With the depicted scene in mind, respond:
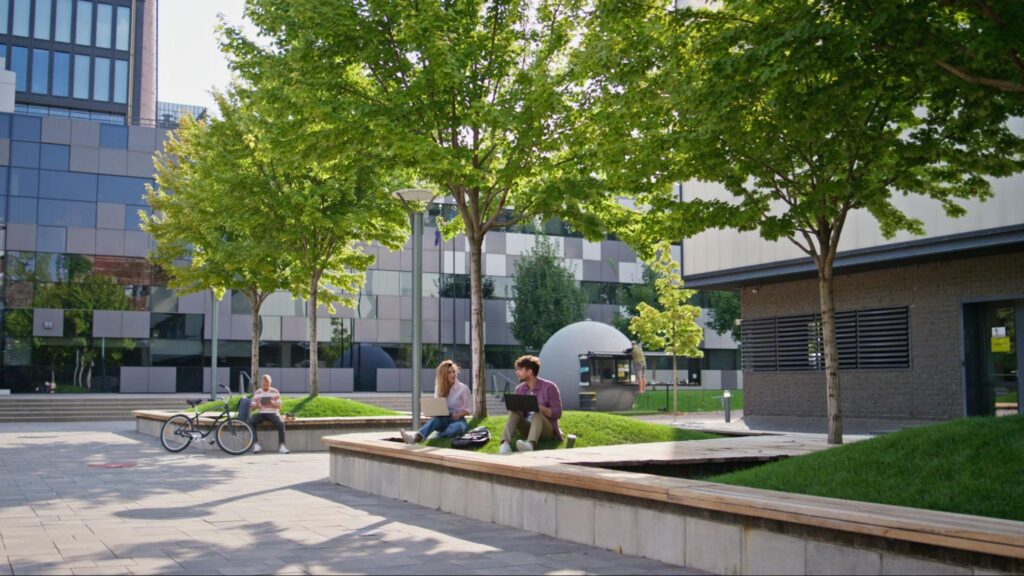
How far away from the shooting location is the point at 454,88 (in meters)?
14.5

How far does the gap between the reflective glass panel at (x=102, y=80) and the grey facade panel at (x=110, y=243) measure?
1779 centimetres

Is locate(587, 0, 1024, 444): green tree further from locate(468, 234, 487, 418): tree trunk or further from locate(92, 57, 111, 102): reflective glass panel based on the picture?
locate(92, 57, 111, 102): reflective glass panel

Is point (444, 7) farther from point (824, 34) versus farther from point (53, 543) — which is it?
point (53, 543)

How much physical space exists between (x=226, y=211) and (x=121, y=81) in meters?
40.8

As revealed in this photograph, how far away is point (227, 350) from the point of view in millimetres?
46719

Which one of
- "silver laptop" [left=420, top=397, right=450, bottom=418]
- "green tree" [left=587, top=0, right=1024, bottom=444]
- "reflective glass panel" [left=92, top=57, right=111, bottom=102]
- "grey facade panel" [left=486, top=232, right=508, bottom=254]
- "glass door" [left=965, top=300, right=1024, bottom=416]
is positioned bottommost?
"silver laptop" [left=420, top=397, right=450, bottom=418]

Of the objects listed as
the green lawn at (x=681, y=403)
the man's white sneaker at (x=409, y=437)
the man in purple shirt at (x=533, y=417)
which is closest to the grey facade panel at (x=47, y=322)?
the green lawn at (x=681, y=403)

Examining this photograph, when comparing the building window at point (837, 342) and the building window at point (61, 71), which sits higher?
the building window at point (61, 71)

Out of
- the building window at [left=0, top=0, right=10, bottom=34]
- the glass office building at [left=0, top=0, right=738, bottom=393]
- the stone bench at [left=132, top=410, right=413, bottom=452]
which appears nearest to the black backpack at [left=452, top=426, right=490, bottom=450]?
the stone bench at [left=132, top=410, right=413, bottom=452]

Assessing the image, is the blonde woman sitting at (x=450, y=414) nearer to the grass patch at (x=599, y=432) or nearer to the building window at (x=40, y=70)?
the grass patch at (x=599, y=432)

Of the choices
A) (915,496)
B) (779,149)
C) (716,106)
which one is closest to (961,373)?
(779,149)

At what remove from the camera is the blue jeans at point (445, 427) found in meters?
13.5

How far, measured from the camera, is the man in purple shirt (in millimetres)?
12207

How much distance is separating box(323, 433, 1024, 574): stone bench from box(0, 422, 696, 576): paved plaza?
0.22 metres
